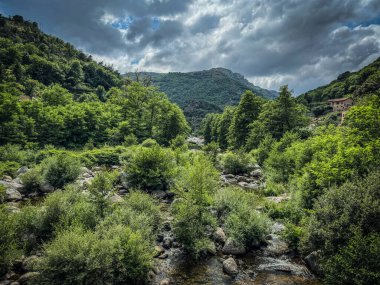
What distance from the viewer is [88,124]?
190 feet

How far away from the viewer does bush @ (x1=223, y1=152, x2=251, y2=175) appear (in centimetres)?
4100

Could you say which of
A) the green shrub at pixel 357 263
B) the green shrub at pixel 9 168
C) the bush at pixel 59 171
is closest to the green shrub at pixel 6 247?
the bush at pixel 59 171

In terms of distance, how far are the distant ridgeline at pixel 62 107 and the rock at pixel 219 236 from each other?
131ft

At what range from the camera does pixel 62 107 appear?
2265 inches

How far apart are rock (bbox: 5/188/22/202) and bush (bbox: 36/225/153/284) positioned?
48.7 ft

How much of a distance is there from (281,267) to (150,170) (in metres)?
17.1

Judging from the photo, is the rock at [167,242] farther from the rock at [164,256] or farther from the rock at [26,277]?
the rock at [26,277]

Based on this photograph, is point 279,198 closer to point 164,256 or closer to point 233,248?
point 233,248

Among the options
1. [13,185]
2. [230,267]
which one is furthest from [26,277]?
[13,185]

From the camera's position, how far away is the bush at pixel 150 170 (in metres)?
28.5

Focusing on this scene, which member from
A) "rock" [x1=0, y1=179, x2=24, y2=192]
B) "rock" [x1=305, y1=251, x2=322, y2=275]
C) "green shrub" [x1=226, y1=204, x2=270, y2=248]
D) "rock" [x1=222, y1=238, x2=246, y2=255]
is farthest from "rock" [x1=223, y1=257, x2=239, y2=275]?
"rock" [x1=0, y1=179, x2=24, y2=192]

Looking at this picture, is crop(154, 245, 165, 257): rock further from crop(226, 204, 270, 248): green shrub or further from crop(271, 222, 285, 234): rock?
crop(271, 222, 285, 234): rock

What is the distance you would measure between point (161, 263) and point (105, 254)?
15.2 ft

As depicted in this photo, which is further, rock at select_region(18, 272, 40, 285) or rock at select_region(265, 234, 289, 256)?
rock at select_region(265, 234, 289, 256)
